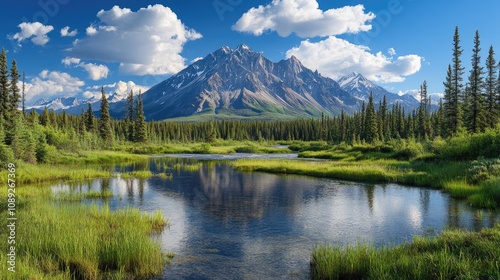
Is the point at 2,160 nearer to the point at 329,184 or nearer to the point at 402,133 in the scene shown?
the point at 329,184

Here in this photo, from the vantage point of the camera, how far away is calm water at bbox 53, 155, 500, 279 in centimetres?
1568

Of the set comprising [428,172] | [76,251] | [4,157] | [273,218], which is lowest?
[273,218]

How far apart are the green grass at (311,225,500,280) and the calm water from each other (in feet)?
5.13

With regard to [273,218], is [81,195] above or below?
above

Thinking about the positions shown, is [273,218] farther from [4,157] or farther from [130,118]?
[130,118]

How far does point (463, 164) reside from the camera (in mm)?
37469

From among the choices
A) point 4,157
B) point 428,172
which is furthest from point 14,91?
point 428,172

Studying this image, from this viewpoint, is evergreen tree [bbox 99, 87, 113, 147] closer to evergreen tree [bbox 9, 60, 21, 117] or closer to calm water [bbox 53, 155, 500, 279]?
evergreen tree [bbox 9, 60, 21, 117]

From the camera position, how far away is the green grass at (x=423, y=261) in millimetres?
10906

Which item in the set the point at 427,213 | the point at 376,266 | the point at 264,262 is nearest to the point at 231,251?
the point at 264,262

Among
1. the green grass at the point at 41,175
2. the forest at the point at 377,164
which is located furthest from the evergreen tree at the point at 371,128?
the green grass at the point at 41,175

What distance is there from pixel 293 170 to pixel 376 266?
3969 cm

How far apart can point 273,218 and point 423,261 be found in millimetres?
12494

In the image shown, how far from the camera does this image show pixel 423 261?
12.2 meters
